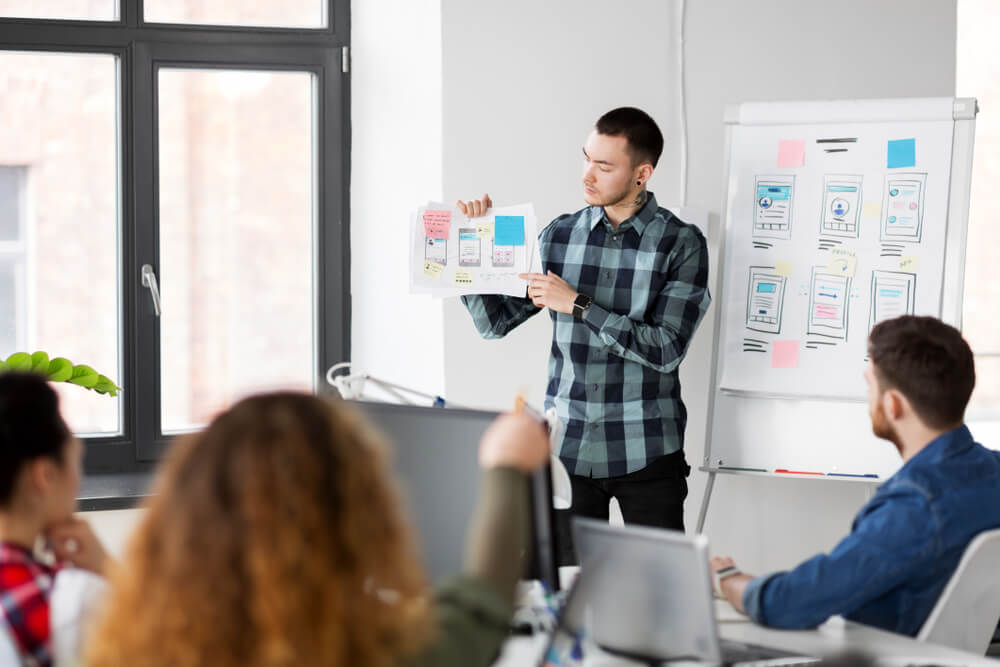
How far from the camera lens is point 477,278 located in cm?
278

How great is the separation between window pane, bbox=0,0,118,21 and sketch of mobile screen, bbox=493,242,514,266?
5.44 feet

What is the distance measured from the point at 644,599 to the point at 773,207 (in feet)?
6.11

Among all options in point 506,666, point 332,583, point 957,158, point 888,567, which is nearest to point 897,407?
point 888,567

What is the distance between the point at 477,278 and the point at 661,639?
1.45m

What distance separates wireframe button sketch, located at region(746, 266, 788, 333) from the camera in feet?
10.0

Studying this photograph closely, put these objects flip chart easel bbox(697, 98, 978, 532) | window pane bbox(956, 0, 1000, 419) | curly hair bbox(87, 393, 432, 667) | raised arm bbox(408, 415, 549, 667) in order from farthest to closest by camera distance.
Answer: window pane bbox(956, 0, 1000, 419)
flip chart easel bbox(697, 98, 978, 532)
raised arm bbox(408, 415, 549, 667)
curly hair bbox(87, 393, 432, 667)

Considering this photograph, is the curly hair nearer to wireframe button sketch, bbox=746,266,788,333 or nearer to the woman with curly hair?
the woman with curly hair

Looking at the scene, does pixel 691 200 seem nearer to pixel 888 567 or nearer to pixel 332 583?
pixel 888 567

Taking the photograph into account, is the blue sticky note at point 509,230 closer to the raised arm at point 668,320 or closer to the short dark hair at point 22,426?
the raised arm at point 668,320

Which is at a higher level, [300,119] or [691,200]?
[300,119]

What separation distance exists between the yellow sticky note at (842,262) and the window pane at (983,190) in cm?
183

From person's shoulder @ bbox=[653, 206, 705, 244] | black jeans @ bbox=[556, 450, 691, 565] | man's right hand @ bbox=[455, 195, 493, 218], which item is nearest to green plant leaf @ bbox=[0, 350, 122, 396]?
man's right hand @ bbox=[455, 195, 493, 218]

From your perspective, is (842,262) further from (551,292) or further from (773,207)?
(551,292)

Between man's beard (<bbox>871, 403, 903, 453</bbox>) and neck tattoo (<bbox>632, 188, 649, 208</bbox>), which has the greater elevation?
neck tattoo (<bbox>632, 188, 649, 208</bbox>)
